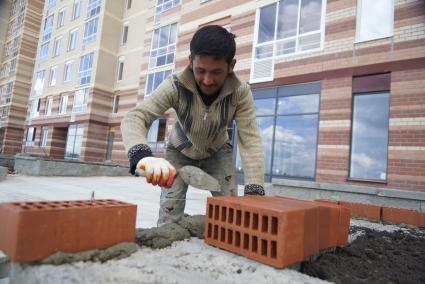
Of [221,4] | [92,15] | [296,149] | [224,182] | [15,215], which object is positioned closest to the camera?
[15,215]

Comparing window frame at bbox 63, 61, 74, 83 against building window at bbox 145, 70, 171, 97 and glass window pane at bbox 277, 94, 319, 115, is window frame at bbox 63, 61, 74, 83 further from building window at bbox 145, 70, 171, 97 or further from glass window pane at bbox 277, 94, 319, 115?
glass window pane at bbox 277, 94, 319, 115

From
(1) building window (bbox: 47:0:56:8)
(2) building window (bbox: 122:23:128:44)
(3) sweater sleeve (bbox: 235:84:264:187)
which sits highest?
(1) building window (bbox: 47:0:56:8)

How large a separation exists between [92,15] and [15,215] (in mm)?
26301

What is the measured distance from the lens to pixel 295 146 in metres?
11.0

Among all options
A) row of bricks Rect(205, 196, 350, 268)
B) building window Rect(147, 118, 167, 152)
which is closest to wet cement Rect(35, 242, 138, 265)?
row of bricks Rect(205, 196, 350, 268)

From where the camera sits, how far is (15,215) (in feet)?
4.65

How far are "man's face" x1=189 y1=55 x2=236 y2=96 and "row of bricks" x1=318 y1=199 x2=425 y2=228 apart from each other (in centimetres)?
327

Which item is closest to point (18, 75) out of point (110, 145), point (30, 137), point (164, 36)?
point (30, 137)

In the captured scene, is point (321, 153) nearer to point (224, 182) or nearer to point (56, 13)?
point (224, 182)

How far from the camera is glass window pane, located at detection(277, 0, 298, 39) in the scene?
11422 millimetres

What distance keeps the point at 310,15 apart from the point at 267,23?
191 cm

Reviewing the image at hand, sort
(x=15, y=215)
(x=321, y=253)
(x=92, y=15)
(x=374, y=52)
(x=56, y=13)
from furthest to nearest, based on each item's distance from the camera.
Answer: (x=56, y=13)
(x=92, y=15)
(x=374, y=52)
(x=321, y=253)
(x=15, y=215)

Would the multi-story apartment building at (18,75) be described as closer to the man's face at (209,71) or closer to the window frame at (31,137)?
the window frame at (31,137)

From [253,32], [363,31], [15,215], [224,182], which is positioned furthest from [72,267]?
[253,32]
